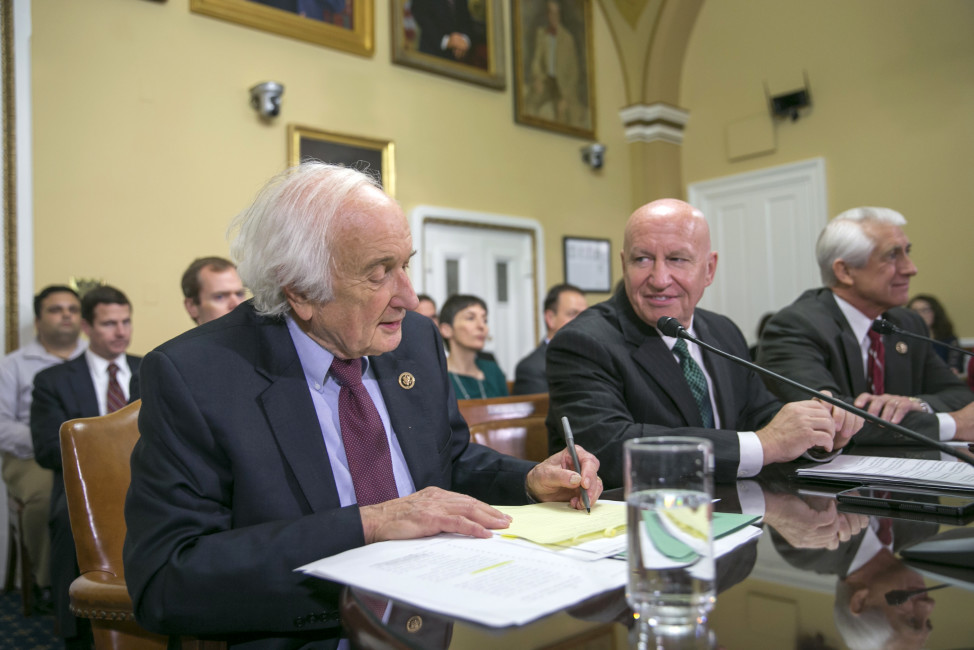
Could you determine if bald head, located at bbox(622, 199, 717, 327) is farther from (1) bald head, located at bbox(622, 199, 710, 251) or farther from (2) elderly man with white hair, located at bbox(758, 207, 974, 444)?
(2) elderly man with white hair, located at bbox(758, 207, 974, 444)

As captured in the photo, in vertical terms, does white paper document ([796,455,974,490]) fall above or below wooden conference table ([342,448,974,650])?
above

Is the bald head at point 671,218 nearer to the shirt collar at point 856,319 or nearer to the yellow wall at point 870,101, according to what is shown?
the shirt collar at point 856,319

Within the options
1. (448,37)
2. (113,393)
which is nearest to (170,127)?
(113,393)

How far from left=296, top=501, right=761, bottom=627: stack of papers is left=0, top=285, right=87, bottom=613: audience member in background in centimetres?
352

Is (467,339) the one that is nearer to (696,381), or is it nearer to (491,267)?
(491,267)

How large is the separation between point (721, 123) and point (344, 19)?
393 cm

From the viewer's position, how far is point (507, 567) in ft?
3.10

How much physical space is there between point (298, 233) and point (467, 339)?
142 inches

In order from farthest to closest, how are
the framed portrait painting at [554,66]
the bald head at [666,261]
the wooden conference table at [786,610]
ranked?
the framed portrait painting at [554,66] → the bald head at [666,261] → the wooden conference table at [786,610]

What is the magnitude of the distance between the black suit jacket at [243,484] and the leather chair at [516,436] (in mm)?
466

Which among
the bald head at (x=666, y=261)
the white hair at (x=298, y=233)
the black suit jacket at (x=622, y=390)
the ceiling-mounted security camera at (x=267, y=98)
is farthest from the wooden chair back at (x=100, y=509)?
the ceiling-mounted security camera at (x=267, y=98)

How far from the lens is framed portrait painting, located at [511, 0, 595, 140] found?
693 cm

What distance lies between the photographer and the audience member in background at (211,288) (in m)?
3.63

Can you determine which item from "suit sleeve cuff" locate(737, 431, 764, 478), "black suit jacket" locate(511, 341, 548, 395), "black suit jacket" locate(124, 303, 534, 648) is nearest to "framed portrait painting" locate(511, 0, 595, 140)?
"black suit jacket" locate(511, 341, 548, 395)
